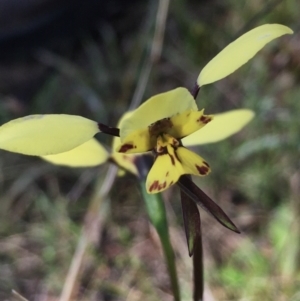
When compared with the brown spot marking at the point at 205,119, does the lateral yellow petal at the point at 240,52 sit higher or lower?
higher

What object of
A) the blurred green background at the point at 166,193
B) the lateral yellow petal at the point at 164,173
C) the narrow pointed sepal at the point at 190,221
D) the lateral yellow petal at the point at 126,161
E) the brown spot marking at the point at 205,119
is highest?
the blurred green background at the point at 166,193

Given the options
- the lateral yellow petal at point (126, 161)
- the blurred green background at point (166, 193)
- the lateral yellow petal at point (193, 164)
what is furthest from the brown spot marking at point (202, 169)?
the blurred green background at point (166, 193)

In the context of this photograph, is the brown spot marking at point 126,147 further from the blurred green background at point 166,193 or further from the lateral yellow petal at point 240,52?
the blurred green background at point 166,193

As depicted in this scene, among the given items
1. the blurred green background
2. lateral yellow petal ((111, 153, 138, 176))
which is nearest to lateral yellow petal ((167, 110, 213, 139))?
lateral yellow petal ((111, 153, 138, 176))

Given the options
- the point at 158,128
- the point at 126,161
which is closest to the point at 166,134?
the point at 158,128

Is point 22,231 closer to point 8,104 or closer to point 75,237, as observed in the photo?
point 75,237

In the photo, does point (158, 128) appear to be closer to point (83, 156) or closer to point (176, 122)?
point (176, 122)

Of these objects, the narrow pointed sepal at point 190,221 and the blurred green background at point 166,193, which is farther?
the blurred green background at point 166,193
